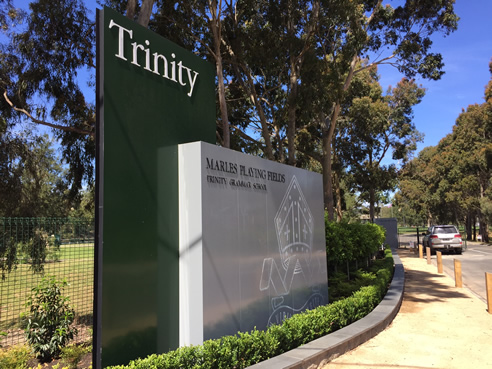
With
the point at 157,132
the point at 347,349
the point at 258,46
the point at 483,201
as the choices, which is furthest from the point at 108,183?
the point at 483,201

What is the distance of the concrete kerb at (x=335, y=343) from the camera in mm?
4367

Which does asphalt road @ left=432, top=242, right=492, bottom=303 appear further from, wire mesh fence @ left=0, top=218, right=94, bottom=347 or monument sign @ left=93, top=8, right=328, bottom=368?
wire mesh fence @ left=0, top=218, right=94, bottom=347

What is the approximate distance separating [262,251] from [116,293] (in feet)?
7.81

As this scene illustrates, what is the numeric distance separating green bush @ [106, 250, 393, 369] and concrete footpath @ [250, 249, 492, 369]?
19 cm

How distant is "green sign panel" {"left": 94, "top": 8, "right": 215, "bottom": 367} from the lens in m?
3.58

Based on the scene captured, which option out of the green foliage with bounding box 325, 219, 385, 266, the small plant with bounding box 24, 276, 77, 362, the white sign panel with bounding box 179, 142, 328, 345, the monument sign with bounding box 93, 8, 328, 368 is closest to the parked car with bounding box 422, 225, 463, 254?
the green foliage with bounding box 325, 219, 385, 266

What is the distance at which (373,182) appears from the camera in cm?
2623

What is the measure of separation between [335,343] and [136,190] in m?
3.35

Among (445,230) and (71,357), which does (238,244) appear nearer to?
(71,357)

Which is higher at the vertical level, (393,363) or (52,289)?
(52,289)

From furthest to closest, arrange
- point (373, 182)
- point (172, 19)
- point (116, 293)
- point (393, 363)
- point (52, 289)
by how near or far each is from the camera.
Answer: point (373, 182) → point (172, 19) → point (52, 289) → point (393, 363) → point (116, 293)

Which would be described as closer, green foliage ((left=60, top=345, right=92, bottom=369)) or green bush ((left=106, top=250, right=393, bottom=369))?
green bush ((left=106, top=250, right=393, bottom=369))

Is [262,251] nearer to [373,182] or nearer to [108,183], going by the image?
[108,183]

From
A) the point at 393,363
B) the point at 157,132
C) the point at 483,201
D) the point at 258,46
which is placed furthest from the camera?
the point at 483,201
